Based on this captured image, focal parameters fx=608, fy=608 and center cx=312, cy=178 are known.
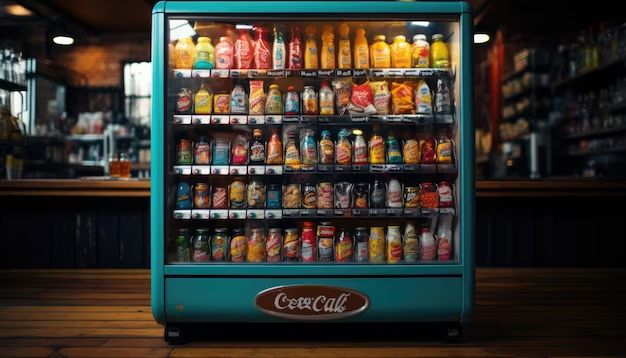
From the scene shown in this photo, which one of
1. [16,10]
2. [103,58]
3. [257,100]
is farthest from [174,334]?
[103,58]

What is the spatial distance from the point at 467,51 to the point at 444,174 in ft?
2.31

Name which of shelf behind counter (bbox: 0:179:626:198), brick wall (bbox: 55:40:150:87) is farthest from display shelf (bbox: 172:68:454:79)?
brick wall (bbox: 55:40:150:87)

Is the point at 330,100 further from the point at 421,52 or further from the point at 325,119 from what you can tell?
the point at 421,52

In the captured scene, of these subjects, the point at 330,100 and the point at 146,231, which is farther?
the point at 146,231

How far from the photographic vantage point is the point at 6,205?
5.49 m

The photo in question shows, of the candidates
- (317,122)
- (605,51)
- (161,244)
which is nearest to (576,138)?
(605,51)

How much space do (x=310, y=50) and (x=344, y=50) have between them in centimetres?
19

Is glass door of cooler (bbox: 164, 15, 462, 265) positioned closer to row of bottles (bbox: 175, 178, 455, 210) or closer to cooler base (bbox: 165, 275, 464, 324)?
row of bottles (bbox: 175, 178, 455, 210)

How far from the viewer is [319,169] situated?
3.31 meters

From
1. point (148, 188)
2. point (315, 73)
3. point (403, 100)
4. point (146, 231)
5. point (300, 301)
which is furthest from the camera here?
point (146, 231)

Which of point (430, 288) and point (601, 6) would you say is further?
point (601, 6)

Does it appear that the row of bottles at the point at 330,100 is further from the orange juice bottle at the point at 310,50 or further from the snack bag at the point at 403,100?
the orange juice bottle at the point at 310,50

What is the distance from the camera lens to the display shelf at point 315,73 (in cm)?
326

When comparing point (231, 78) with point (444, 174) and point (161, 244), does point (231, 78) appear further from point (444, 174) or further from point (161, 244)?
point (444, 174)
